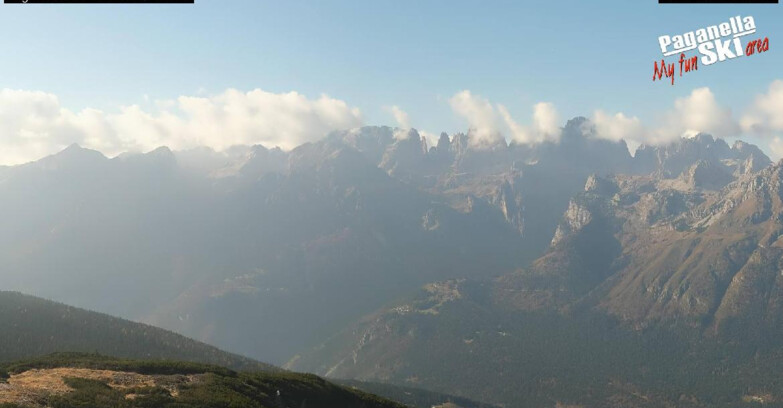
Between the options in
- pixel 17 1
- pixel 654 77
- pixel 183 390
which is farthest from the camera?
pixel 654 77

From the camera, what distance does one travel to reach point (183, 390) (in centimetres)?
15450

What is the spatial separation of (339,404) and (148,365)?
228 ft

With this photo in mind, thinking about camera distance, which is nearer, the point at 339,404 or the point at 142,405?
the point at 142,405

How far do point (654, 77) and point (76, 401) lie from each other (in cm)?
18774

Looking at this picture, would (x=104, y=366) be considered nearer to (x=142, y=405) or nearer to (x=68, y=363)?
(x=68, y=363)

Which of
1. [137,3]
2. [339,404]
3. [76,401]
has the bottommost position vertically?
[339,404]

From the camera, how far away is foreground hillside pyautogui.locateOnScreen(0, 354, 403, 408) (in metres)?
131

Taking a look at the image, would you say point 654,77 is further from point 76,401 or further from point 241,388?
point 76,401

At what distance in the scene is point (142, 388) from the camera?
150m

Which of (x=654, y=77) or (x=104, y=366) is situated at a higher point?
(x=654, y=77)

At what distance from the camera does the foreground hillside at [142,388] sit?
131 metres

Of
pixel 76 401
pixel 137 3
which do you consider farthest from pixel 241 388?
pixel 137 3

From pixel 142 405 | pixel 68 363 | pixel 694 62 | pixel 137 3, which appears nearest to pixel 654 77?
pixel 694 62

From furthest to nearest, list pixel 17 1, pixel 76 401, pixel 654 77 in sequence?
1. pixel 654 77
2. pixel 76 401
3. pixel 17 1
